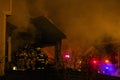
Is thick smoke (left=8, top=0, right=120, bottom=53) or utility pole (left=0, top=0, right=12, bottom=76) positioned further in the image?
thick smoke (left=8, top=0, right=120, bottom=53)

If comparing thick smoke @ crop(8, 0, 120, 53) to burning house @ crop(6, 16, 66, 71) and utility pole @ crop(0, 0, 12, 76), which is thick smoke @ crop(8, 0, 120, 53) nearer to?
burning house @ crop(6, 16, 66, 71)

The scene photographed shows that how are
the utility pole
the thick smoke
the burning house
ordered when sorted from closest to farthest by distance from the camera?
the utility pole → the burning house → the thick smoke

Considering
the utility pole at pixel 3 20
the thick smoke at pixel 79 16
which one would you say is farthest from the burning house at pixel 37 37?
the utility pole at pixel 3 20

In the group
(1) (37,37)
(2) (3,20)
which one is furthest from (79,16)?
(2) (3,20)

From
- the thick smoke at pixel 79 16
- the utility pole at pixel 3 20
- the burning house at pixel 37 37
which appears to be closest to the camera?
the utility pole at pixel 3 20

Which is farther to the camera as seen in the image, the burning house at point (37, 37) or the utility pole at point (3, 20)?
the burning house at point (37, 37)

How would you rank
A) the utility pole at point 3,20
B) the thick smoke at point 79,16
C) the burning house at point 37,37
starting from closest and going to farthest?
the utility pole at point 3,20
the burning house at point 37,37
the thick smoke at point 79,16

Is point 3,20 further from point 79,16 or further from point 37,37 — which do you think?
point 79,16

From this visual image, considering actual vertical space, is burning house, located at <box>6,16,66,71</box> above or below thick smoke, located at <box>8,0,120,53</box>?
below

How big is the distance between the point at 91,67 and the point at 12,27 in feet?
9.27

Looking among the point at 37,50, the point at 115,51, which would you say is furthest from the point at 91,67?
the point at 115,51

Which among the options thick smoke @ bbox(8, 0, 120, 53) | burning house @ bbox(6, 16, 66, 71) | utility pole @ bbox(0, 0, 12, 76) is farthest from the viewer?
thick smoke @ bbox(8, 0, 120, 53)

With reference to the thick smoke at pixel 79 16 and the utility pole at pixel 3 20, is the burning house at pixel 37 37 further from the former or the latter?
the utility pole at pixel 3 20

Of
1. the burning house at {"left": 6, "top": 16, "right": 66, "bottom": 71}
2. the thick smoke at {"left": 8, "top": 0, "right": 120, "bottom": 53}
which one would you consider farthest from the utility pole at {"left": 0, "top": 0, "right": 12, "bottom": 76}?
the thick smoke at {"left": 8, "top": 0, "right": 120, "bottom": 53}
